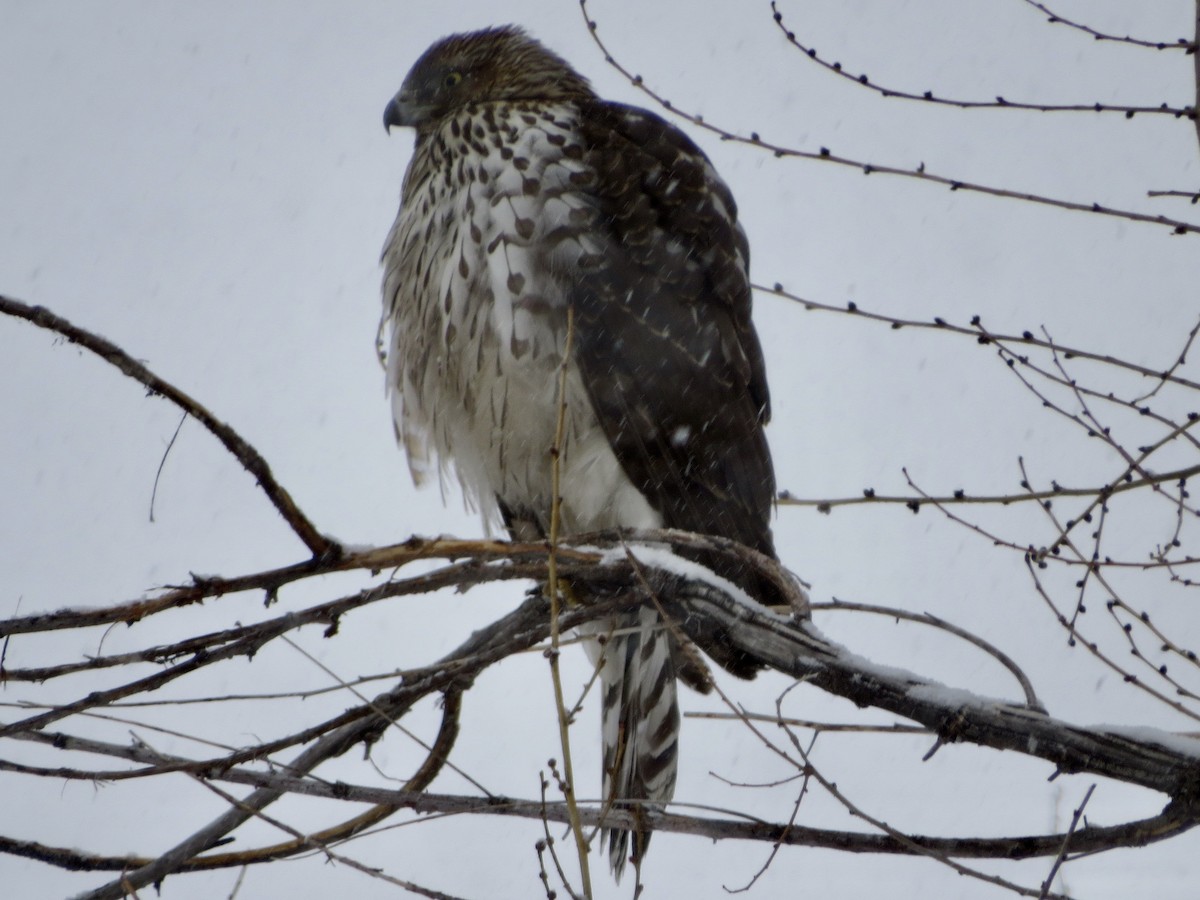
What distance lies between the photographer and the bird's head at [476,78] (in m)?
3.93

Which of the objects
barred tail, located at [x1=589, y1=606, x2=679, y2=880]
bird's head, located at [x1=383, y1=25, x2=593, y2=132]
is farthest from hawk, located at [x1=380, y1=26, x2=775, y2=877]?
bird's head, located at [x1=383, y1=25, x2=593, y2=132]

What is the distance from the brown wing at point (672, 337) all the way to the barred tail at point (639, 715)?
1.12ft

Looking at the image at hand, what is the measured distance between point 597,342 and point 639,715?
A: 3.43 ft

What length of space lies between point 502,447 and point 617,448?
15.1 inches

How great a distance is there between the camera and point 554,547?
1970 mm

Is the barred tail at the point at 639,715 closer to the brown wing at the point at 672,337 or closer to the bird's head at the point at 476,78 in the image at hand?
the brown wing at the point at 672,337

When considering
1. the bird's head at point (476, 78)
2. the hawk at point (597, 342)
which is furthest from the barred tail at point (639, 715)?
the bird's head at point (476, 78)

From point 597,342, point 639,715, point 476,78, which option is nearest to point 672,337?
point 597,342

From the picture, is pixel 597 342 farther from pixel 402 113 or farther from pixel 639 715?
pixel 402 113

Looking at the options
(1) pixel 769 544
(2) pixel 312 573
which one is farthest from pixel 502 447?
(2) pixel 312 573

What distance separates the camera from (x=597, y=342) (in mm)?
3273

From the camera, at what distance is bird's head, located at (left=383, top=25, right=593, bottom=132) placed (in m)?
3.93

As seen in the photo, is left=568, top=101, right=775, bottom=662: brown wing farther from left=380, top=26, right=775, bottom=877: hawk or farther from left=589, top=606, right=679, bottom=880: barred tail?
left=589, top=606, right=679, bottom=880: barred tail

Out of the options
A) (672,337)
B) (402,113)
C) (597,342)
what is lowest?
(597,342)
